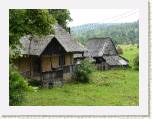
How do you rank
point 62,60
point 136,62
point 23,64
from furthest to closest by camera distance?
1. point 62,60
2. point 23,64
3. point 136,62

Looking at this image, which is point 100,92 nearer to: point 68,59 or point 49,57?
point 68,59

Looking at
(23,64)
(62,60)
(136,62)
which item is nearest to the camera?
(136,62)

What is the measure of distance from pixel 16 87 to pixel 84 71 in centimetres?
73

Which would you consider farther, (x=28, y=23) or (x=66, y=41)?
(x=66, y=41)

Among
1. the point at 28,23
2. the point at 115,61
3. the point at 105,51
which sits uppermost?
the point at 28,23

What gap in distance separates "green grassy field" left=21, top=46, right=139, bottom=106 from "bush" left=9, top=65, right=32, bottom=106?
0.07 metres

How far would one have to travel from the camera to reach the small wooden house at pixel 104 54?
6527mm

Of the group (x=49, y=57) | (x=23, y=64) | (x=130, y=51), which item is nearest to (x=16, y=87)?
(x=23, y=64)

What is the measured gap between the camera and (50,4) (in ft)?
20.7

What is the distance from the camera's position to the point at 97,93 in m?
6.43

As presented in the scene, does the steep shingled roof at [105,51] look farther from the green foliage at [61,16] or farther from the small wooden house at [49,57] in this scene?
the green foliage at [61,16]

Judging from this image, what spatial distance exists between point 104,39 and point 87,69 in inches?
14.3

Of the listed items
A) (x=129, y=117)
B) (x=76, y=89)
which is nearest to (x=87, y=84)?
(x=76, y=89)

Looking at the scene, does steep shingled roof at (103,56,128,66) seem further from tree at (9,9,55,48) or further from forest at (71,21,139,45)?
tree at (9,9,55,48)
